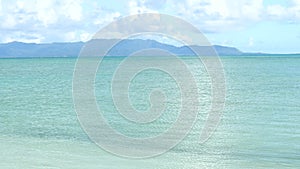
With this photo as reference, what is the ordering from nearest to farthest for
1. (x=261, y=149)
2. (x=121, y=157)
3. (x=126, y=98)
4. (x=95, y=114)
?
(x=121, y=157) → (x=261, y=149) → (x=95, y=114) → (x=126, y=98)

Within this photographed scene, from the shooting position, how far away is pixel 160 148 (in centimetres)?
2181

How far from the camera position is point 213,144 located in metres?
22.6

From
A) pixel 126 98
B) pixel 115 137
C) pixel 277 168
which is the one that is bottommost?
pixel 277 168

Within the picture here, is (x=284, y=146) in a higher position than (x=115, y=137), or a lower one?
lower

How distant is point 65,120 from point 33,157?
375 inches

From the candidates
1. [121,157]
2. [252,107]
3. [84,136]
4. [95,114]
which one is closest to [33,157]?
[121,157]

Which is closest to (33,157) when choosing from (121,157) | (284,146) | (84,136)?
(121,157)

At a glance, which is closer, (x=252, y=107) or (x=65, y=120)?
(x=65, y=120)

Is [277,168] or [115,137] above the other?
[115,137]

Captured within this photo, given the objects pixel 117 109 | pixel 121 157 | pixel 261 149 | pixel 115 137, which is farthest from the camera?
pixel 117 109

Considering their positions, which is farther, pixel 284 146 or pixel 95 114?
pixel 95 114

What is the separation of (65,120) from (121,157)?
10175mm

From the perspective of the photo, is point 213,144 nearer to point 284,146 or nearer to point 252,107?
point 284,146

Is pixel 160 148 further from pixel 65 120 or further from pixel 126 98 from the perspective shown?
pixel 126 98
